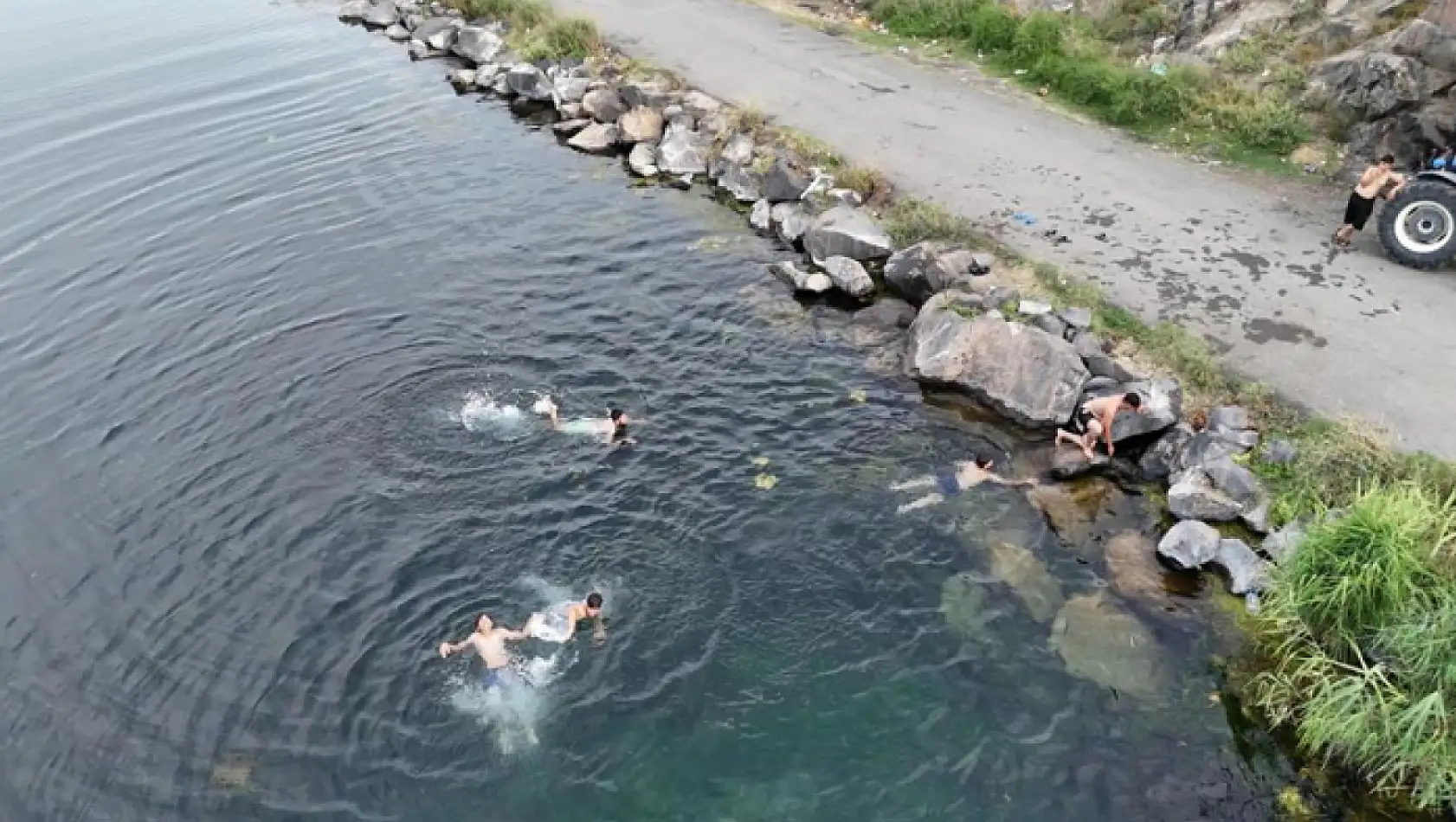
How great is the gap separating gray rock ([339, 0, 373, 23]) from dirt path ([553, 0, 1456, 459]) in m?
16.8

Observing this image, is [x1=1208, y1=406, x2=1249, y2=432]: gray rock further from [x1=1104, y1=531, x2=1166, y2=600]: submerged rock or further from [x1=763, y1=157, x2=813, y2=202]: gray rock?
[x1=763, y1=157, x2=813, y2=202]: gray rock

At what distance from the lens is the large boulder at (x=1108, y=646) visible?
14219 millimetres

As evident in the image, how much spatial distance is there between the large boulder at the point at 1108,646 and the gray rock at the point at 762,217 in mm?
13697

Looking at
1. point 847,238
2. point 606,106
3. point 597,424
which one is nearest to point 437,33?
point 606,106

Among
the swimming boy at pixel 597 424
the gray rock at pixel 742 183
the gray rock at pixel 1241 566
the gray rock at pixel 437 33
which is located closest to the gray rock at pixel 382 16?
the gray rock at pixel 437 33

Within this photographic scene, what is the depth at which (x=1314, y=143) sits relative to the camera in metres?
25.1

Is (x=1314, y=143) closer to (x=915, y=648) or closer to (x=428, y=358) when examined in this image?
(x=915, y=648)

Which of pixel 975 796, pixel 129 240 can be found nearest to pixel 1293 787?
pixel 975 796

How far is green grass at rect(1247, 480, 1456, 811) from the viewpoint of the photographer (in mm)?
11914

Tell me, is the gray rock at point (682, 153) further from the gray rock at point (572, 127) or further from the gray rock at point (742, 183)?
the gray rock at point (572, 127)

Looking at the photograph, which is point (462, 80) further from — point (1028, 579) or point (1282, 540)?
point (1282, 540)

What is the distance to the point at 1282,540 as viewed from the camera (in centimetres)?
1545

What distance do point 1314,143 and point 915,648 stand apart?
18.6 meters

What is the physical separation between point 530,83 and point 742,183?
11300 mm
